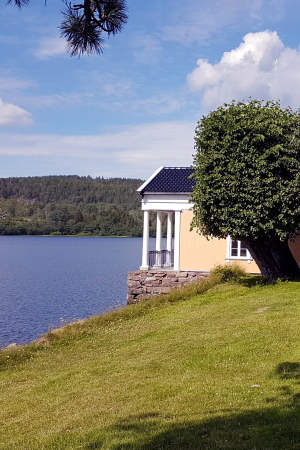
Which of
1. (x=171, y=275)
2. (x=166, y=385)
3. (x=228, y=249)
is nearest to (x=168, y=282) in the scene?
(x=171, y=275)

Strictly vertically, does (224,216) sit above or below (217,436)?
above

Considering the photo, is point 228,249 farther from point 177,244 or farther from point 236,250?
point 177,244

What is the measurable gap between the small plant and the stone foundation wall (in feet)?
5.24

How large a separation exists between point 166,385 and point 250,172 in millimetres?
13137

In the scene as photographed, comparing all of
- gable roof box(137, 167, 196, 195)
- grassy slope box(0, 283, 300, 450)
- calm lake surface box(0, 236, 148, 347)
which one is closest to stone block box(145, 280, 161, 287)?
calm lake surface box(0, 236, 148, 347)

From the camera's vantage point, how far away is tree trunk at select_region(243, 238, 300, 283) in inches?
907

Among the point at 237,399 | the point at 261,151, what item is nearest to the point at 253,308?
the point at 261,151

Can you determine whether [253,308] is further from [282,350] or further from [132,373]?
[132,373]

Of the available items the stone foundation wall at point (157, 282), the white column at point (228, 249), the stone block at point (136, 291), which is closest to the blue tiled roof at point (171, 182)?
the white column at point (228, 249)

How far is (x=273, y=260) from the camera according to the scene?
2327 centimetres

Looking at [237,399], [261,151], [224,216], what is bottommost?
[237,399]

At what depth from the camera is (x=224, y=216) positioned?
2152 cm

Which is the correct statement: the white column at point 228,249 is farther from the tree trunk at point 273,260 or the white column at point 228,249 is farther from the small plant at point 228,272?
the tree trunk at point 273,260

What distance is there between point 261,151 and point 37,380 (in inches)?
541
